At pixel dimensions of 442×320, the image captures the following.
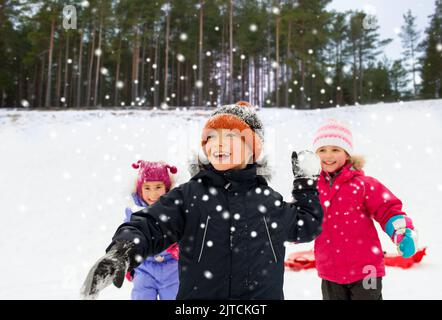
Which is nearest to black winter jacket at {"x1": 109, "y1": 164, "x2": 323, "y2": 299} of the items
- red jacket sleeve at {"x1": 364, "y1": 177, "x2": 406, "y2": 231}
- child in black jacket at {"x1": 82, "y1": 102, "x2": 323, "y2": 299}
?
child in black jacket at {"x1": 82, "y1": 102, "x2": 323, "y2": 299}

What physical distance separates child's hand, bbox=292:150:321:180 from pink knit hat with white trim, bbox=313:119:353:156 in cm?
102

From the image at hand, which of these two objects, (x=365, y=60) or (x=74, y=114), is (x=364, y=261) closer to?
(x=74, y=114)

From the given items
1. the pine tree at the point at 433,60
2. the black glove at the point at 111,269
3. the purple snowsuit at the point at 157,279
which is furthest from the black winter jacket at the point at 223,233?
the pine tree at the point at 433,60

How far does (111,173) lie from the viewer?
12578 mm

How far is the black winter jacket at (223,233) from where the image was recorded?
1.83 m

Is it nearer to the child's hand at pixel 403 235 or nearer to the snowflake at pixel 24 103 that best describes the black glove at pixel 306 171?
the child's hand at pixel 403 235

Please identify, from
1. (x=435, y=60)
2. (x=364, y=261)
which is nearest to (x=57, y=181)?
(x=364, y=261)

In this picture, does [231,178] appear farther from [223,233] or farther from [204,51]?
[204,51]

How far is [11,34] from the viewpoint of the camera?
1251 inches

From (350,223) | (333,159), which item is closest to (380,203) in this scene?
(350,223)

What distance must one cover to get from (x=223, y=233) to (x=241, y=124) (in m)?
0.66

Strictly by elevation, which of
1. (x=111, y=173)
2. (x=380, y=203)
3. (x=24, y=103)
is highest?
(x=24, y=103)

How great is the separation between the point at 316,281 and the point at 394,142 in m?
10.7

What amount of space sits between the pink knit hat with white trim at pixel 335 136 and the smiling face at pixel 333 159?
0.14 feet
